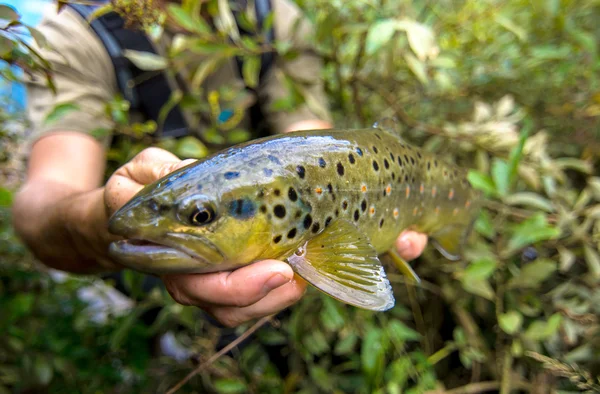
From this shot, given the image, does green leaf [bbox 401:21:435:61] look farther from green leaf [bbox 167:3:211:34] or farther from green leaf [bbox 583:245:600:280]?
green leaf [bbox 583:245:600:280]

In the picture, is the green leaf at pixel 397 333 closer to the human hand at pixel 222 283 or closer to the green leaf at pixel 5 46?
the human hand at pixel 222 283

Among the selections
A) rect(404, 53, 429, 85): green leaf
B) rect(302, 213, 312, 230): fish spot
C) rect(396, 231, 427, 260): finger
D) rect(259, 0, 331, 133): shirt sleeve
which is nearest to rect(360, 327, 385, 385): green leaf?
rect(396, 231, 427, 260): finger

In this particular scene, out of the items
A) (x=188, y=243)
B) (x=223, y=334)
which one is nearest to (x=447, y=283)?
(x=223, y=334)

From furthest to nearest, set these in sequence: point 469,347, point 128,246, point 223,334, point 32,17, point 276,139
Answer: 1. point 32,17
2. point 223,334
3. point 469,347
4. point 276,139
5. point 128,246

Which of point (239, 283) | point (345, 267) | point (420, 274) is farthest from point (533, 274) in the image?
point (239, 283)

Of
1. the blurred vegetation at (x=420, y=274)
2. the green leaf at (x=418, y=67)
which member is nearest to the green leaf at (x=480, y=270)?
the blurred vegetation at (x=420, y=274)

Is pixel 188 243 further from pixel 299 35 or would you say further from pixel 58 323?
pixel 299 35
